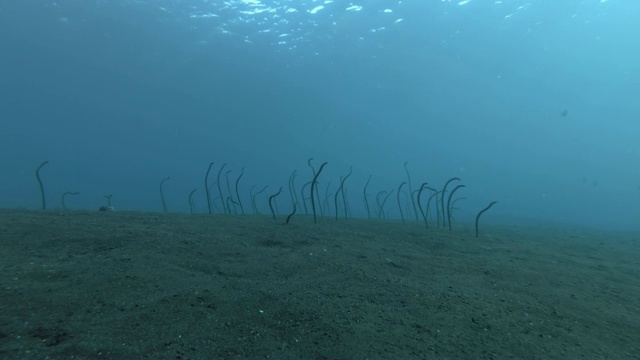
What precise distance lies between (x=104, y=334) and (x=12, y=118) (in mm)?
105194

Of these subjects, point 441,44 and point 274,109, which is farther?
point 274,109

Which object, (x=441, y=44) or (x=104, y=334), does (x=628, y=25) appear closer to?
(x=441, y=44)

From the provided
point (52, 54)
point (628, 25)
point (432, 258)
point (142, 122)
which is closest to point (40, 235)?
point (432, 258)

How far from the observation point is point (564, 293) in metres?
4.09

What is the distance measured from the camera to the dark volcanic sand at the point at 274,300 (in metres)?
2.37

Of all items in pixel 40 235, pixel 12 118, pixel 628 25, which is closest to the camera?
pixel 40 235

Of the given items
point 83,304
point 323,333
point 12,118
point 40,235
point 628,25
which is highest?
point 628,25

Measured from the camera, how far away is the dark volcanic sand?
2.37m

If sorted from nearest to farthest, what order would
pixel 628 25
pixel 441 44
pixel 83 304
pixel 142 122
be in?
pixel 83 304 → pixel 441 44 → pixel 628 25 → pixel 142 122

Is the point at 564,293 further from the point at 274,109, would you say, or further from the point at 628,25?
the point at 274,109

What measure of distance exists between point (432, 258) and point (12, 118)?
4141 inches

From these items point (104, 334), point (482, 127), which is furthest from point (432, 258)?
point (482, 127)

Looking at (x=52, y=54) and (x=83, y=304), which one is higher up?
(x=52, y=54)

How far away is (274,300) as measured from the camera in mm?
3055
